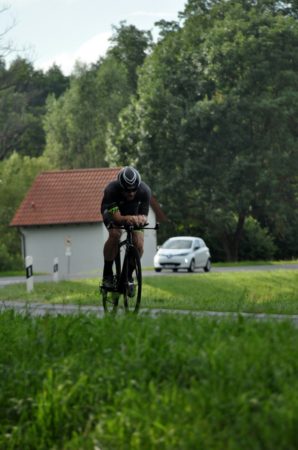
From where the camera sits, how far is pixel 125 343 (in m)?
8.81

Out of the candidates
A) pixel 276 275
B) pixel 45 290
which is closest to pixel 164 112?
pixel 276 275

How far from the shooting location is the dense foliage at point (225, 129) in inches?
2655

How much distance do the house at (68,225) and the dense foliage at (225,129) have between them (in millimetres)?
2340

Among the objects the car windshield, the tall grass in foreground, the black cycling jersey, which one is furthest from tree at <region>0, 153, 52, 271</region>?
the tall grass in foreground

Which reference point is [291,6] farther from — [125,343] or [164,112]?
[125,343]

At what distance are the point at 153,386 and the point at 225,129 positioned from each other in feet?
201

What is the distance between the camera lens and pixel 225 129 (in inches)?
2682

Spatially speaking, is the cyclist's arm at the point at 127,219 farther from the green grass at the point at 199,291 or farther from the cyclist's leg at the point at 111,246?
the green grass at the point at 199,291

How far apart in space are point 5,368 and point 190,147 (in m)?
60.5

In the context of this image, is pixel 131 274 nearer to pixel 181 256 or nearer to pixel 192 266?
pixel 181 256

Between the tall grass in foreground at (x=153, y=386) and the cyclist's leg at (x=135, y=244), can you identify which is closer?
the tall grass in foreground at (x=153, y=386)

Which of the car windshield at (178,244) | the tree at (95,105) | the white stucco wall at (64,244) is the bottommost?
the white stucco wall at (64,244)

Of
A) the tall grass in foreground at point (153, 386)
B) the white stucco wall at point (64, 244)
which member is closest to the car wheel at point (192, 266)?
the white stucco wall at point (64, 244)

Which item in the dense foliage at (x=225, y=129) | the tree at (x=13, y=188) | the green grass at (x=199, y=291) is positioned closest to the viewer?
the green grass at (x=199, y=291)
